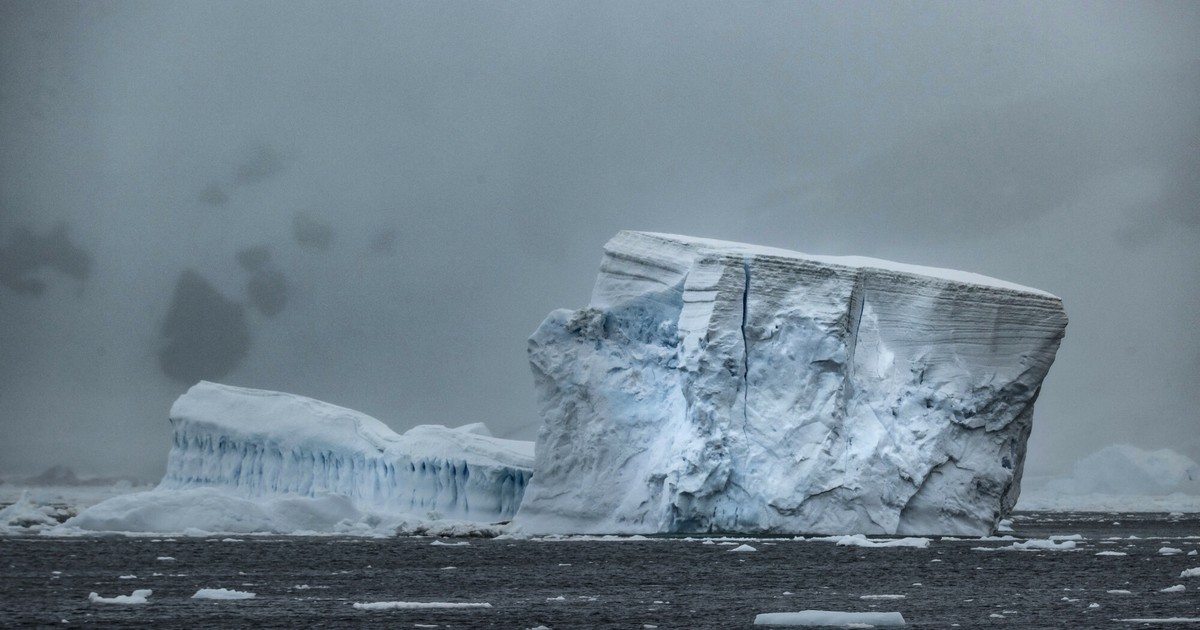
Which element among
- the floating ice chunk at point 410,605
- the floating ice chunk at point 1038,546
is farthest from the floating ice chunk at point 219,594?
the floating ice chunk at point 1038,546

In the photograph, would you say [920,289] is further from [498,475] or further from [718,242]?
[498,475]

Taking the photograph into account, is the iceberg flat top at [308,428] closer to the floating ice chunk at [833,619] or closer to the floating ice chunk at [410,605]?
the floating ice chunk at [410,605]

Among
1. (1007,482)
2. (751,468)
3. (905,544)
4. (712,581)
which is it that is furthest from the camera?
(1007,482)

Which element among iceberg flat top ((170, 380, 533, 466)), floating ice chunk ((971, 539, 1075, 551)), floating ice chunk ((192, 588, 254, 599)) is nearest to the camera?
floating ice chunk ((192, 588, 254, 599))

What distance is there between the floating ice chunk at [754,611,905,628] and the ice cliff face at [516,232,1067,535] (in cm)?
938

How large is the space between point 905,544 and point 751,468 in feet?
8.66

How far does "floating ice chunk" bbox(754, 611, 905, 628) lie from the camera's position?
29.2ft

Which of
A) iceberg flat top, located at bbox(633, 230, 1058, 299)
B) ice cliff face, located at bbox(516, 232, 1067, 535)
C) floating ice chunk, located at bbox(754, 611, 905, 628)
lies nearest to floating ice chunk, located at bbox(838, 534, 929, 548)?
ice cliff face, located at bbox(516, 232, 1067, 535)

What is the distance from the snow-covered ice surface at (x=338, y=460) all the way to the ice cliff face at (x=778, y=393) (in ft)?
7.97

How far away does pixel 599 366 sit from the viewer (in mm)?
19984

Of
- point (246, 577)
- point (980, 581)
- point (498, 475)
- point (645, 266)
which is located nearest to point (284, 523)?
point (498, 475)

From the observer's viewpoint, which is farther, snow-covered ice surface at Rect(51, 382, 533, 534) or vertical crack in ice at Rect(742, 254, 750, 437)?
snow-covered ice surface at Rect(51, 382, 533, 534)

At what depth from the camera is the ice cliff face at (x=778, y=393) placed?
1903 centimetres

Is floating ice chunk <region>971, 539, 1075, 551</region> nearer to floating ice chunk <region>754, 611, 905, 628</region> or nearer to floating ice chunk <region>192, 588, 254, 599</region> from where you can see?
floating ice chunk <region>754, 611, 905, 628</region>
